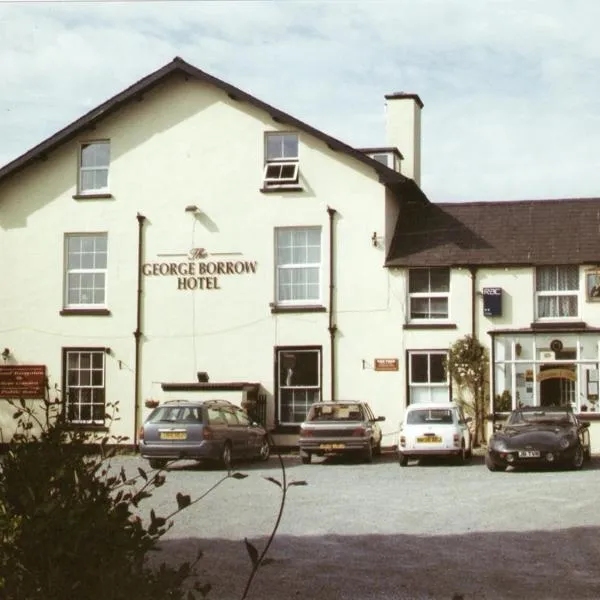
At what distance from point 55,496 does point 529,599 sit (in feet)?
16.6

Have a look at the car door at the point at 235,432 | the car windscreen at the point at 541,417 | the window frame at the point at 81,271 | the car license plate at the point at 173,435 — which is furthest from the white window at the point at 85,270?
the car windscreen at the point at 541,417

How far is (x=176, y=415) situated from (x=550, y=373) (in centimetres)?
970

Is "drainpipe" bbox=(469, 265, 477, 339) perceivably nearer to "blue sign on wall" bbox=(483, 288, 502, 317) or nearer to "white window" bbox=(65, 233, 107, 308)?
"blue sign on wall" bbox=(483, 288, 502, 317)

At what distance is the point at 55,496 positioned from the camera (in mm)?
6309

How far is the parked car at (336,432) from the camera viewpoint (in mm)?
26469

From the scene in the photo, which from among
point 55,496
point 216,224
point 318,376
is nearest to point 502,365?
point 318,376

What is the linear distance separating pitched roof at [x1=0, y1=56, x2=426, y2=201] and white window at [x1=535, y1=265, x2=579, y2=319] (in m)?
4.38

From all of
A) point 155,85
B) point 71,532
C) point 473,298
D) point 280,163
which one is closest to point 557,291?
point 473,298

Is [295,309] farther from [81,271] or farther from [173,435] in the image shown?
[173,435]

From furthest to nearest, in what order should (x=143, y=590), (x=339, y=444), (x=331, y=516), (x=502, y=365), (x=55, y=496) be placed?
(x=502, y=365) → (x=339, y=444) → (x=331, y=516) → (x=55, y=496) → (x=143, y=590)

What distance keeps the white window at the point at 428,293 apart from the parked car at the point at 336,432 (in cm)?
425

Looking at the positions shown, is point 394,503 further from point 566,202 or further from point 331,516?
point 566,202

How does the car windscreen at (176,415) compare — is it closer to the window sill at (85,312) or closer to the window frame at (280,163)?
the window sill at (85,312)

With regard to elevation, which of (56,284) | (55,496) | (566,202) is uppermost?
(566,202)
